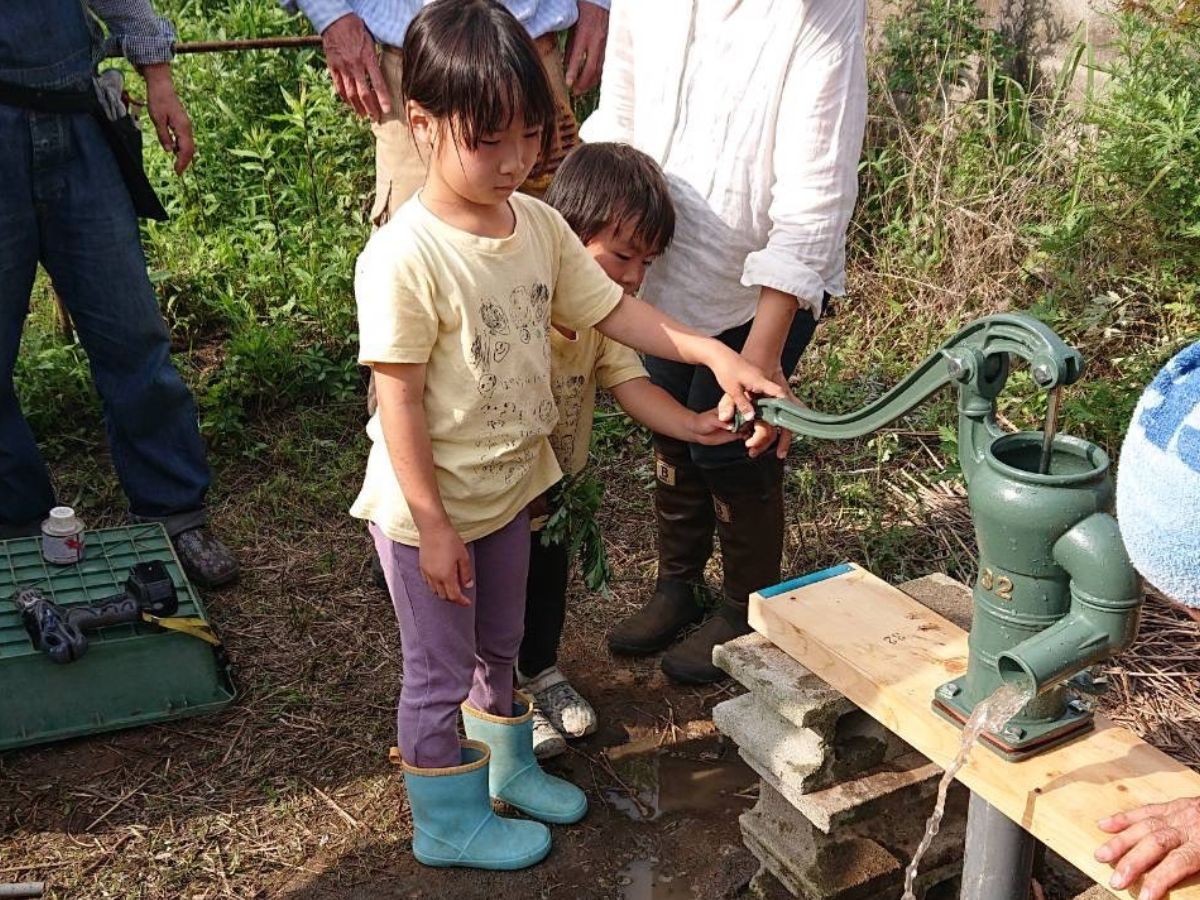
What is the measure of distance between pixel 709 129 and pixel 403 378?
2.90 feet

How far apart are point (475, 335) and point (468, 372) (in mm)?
65

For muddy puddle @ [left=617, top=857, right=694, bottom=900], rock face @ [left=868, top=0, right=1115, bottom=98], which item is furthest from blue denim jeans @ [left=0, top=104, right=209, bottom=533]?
rock face @ [left=868, top=0, right=1115, bottom=98]

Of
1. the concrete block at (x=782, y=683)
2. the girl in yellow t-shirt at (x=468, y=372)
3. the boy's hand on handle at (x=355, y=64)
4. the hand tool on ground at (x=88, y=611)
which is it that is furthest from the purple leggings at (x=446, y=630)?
the boy's hand on handle at (x=355, y=64)

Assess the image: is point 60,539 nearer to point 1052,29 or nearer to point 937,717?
point 937,717

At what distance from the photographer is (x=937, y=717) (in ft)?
6.47

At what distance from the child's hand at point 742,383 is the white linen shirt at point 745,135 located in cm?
27

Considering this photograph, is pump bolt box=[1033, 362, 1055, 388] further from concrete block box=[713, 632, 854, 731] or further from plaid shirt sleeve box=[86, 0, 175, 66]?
plaid shirt sleeve box=[86, 0, 175, 66]

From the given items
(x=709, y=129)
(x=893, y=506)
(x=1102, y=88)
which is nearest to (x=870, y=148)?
(x=1102, y=88)

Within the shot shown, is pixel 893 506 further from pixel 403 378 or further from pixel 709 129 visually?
pixel 403 378

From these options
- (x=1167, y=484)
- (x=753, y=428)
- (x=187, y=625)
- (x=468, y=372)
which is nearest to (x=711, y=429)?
(x=753, y=428)

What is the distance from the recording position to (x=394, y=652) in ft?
11.0

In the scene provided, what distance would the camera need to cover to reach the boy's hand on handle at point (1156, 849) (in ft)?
5.47

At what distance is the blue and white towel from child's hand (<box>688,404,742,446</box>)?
973mm

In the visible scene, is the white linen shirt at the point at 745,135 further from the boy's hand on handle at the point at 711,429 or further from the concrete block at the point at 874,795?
the concrete block at the point at 874,795
